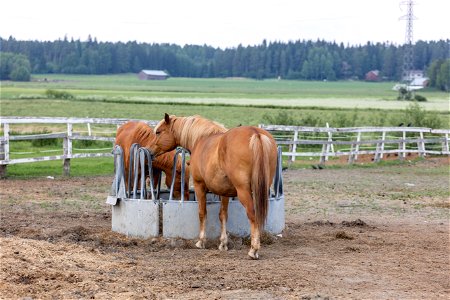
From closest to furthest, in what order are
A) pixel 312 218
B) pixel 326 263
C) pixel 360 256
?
pixel 326 263, pixel 360 256, pixel 312 218

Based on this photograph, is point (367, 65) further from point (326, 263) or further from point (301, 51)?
point (326, 263)

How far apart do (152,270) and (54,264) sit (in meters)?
0.95

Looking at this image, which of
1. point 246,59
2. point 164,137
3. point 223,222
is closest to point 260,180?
point 223,222

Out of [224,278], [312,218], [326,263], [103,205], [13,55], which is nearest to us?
[224,278]

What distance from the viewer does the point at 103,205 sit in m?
12.9

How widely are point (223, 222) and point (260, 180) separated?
3.44 ft

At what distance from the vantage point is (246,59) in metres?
182

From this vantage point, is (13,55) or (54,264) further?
(13,55)

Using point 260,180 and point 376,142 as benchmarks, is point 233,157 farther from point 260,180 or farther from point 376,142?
point 376,142

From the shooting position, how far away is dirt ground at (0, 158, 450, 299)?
6.52 metres

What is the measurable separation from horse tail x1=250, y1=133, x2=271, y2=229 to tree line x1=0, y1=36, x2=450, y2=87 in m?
145

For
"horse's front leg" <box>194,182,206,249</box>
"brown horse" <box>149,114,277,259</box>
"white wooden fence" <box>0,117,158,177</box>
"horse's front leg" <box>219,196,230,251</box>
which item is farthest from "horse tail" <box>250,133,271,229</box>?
"white wooden fence" <box>0,117,158,177</box>

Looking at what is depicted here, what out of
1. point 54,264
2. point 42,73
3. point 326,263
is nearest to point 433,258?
point 326,263

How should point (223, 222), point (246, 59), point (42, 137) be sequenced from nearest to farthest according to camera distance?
point (223, 222) → point (42, 137) → point (246, 59)
